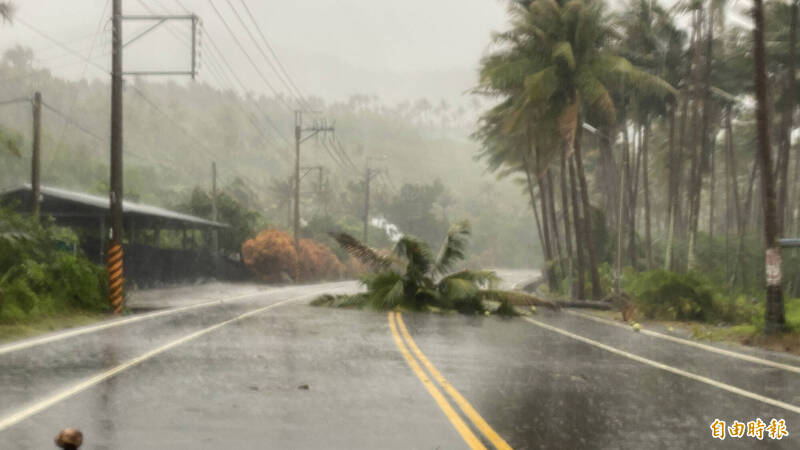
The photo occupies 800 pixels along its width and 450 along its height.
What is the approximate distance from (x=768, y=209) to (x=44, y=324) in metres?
14.7

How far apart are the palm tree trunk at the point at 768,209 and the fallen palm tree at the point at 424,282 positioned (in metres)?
8.32

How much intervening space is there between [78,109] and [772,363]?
7013 inches

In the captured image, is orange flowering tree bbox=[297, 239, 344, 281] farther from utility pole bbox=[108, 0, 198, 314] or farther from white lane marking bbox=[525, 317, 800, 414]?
white lane marking bbox=[525, 317, 800, 414]

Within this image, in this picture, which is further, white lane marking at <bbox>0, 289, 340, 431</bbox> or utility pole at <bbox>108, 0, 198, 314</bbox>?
utility pole at <bbox>108, 0, 198, 314</bbox>

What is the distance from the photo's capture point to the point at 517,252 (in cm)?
15238

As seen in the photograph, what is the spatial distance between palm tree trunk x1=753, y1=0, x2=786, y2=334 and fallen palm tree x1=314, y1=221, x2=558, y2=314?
8320mm

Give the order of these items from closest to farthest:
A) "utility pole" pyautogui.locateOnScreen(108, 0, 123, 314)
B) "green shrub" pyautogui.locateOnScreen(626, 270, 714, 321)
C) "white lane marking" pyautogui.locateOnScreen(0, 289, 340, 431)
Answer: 1. "white lane marking" pyautogui.locateOnScreen(0, 289, 340, 431)
2. "utility pole" pyautogui.locateOnScreen(108, 0, 123, 314)
3. "green shrub" pyautogui.locateOnScreen(626, 270, 714, 321)

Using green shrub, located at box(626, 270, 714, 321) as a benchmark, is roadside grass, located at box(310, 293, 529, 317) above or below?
below

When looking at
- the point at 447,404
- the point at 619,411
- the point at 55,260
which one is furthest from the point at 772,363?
the point at 55,260

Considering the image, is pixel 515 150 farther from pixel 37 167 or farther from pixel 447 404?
pixel 447 404

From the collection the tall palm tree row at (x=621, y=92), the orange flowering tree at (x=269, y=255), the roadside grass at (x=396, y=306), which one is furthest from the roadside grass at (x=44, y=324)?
the orange flowering tree at (x=269, y=255)

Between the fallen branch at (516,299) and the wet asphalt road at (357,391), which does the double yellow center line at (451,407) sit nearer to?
the wet asphalt road at (357,391)

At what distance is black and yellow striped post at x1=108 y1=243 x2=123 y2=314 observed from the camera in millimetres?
23484

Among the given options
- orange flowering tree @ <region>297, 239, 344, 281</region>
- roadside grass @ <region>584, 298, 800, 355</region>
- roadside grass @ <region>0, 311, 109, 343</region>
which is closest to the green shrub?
roadside grass @ <region>584, 298, 800, 355</region>
